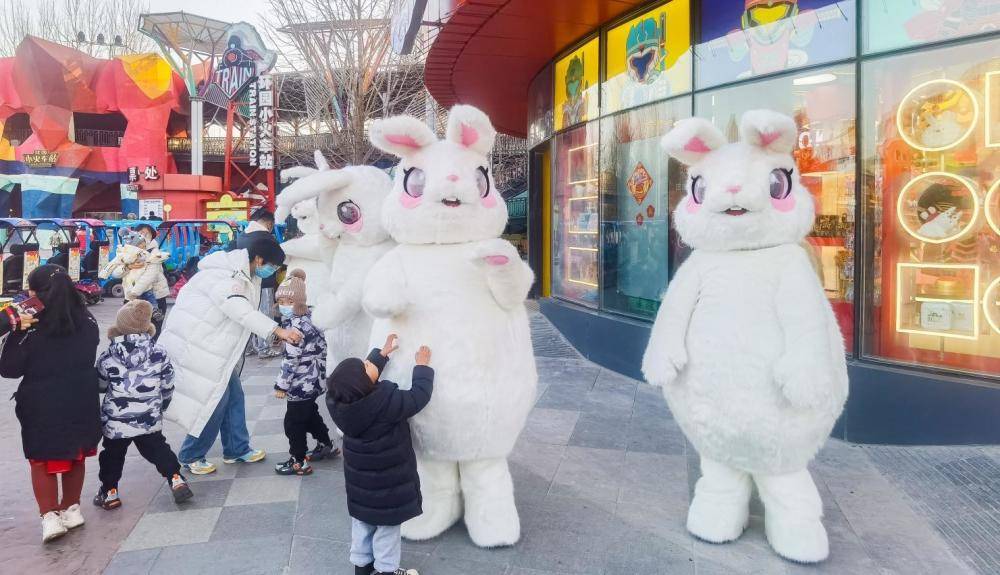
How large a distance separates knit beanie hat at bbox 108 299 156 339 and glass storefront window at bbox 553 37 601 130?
20.9ft

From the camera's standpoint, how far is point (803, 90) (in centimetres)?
605

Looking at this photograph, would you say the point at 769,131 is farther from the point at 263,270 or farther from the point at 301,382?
the point at 263,270

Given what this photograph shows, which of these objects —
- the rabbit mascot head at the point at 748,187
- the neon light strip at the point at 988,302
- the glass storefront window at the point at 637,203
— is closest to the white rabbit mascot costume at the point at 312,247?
the rabbit mascot head at the point at 748,187

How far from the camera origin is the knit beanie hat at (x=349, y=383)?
2.85m

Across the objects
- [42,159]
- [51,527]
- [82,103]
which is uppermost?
[82,103]

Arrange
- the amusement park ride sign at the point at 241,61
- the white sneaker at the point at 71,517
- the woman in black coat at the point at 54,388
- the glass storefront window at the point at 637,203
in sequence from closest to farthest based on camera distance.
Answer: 1. the woman in black coat at the point at 54,388
2. the white sneaker at the point at 71,517
3. the glass storefront window at the point at 637,203
4. the amusement park ride sign at the point at 241,61

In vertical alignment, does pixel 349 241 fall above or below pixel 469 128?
below

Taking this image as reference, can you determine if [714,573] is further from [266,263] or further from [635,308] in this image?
[635,308]

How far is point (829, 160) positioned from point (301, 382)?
4848 mm

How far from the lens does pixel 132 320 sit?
3.82 m

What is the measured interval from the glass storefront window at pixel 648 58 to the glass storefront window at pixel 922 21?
196 cm

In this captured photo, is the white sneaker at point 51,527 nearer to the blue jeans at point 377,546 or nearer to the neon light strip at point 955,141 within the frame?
the blue jeans at point 377,546

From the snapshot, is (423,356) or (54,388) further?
(54,388)

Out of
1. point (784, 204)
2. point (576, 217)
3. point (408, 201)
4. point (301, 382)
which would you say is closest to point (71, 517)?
point (301, 382)
